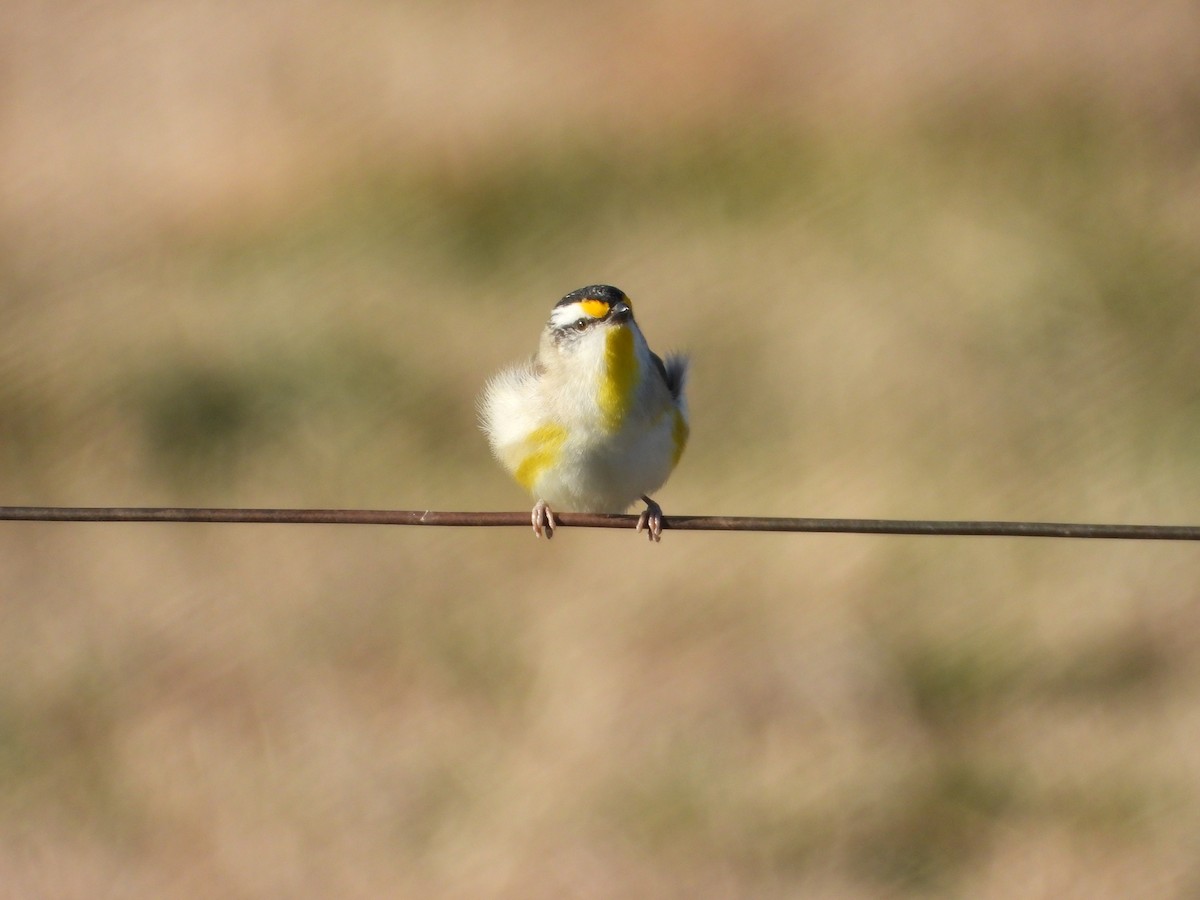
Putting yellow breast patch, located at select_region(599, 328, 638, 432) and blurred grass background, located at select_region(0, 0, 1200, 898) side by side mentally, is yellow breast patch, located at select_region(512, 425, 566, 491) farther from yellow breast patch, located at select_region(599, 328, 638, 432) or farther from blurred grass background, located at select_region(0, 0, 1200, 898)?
blurred grass background, located at select_region(0, 0, 1200, 898)

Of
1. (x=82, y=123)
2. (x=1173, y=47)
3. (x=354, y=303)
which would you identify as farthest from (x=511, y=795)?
(x=1173, y=47)

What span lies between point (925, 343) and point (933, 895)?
192 inches

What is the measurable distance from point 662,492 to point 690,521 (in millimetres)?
6887

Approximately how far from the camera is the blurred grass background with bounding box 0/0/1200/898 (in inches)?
359

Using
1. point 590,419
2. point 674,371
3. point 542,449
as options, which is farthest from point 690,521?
point 674,371

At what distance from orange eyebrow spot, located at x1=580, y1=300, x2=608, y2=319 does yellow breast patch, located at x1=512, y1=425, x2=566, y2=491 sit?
0.51m

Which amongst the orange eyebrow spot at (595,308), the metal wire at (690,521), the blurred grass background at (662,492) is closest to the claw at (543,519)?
the orange eyebrow spot at (595,308)

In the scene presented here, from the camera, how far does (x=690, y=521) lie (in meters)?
4.42

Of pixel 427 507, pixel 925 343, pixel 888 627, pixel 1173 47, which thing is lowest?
pixel 888 627

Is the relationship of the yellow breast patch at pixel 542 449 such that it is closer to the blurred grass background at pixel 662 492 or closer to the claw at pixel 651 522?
the claw at pixel 651 522

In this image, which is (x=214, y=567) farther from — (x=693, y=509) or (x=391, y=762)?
(x=693, y=509)

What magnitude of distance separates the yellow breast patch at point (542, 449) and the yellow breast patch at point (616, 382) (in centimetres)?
20

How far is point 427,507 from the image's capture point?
36.8 feet

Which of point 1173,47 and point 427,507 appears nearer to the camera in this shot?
point 427,507
